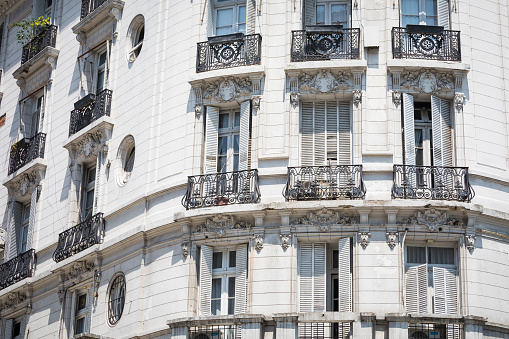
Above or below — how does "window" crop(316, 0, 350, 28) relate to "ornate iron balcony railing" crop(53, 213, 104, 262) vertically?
above

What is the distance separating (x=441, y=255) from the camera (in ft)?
90.3

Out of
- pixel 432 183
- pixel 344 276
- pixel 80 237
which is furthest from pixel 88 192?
pixel 432 183

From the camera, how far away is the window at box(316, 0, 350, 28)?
29797 millimetres

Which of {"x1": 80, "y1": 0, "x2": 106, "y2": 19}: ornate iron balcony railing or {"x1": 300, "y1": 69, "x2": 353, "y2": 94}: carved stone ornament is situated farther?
{"x1": 80, "y1": 0, "x2": 106, "y2": 19}: ornate iron balcony railing

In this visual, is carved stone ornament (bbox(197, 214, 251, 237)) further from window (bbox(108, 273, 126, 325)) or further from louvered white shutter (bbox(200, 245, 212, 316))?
window (bbox(108, 273, 126, 325))

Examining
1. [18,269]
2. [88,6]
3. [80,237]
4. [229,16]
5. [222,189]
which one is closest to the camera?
[222,189]

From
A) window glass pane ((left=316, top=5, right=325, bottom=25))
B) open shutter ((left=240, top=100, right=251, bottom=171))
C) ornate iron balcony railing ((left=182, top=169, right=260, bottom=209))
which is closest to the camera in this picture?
ornate iron balcony railing ((left=182, top=169, right=260, bottom=209))

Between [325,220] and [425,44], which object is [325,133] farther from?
[425,44]

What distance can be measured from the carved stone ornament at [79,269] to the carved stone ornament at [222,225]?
4.78 m

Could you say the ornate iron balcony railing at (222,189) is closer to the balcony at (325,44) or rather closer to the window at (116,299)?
the window at (116,299)

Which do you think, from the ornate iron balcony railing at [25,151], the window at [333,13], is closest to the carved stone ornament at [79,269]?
the ornate iron balcony railing at [25,151]

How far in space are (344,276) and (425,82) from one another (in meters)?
5.66

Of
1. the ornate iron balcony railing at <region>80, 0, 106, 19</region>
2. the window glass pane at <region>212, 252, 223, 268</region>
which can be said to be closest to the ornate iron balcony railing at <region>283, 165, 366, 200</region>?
the window glass pane at <region>212, 252, 223, 268</region>

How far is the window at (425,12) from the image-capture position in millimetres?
29609
